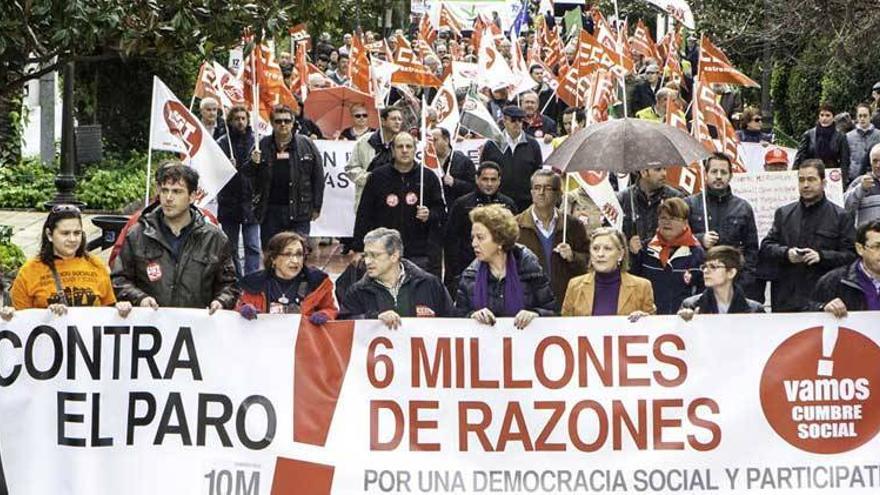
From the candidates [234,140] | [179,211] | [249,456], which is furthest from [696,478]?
[234,140]

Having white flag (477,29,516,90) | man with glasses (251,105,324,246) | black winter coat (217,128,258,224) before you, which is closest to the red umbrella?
white flag (477,29,516,90)

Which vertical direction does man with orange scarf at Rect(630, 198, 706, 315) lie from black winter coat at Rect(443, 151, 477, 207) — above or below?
below

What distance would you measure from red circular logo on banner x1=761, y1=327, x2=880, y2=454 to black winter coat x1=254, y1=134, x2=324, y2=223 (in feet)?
22.0

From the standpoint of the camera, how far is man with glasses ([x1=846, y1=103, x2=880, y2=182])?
60.7 ft

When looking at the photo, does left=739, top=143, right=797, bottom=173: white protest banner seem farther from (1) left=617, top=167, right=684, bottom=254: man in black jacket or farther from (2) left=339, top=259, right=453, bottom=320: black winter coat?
(2) left=339, top=259, right=453, bottom=320: black winter coat

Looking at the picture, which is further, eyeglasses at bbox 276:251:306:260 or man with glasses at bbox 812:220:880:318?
eyeglasses at bbox 276:251:306:260

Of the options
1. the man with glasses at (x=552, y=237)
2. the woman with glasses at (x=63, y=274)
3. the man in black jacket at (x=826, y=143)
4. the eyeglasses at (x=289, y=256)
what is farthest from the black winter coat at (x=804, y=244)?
the man in black jacket at (x=826, y=143)

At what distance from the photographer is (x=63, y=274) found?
9242 mm

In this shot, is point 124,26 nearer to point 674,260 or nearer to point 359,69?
point 674,260

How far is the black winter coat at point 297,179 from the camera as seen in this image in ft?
48.0

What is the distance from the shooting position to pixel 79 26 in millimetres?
12000

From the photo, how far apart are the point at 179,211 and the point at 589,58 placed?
10.1 meters

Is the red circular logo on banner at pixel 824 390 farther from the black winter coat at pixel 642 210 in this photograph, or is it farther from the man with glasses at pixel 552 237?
the black winter coat at pixel 642 210

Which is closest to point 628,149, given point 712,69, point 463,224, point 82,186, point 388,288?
point 463,224
